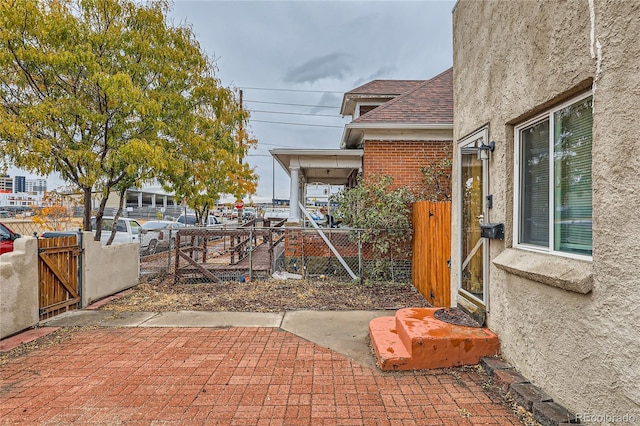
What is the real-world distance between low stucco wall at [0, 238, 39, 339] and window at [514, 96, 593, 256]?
6550 millimetres

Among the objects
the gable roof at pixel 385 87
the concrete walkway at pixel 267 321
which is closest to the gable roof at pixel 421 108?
the gable roof at pixel 385 87

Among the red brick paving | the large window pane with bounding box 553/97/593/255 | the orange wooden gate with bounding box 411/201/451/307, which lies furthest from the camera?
the orange wooden gate with bounding box 411/201/451/307

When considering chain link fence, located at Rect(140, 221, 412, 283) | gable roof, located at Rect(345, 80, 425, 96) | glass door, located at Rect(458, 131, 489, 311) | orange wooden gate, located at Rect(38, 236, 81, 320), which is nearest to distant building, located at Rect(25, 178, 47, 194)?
chain link fence, located at Rect(140, 221, 412, 283)

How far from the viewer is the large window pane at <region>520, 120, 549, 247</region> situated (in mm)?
3309

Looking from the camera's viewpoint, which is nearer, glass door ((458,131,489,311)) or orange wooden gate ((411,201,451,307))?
glass door ((458,131,489,311))

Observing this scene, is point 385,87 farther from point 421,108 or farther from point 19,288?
point 19,288

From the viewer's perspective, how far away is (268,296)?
7152mm

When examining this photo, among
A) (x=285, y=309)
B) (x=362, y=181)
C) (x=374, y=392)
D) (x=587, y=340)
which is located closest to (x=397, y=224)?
(x=362, y=181)

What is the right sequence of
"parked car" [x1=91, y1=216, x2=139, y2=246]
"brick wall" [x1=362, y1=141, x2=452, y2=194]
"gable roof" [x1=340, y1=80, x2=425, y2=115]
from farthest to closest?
1. "gable roof" [x1=340, y1=80, x2=425, y2=115]
2. "parked car" [x1=91, y1=216, x2=139, y2=246]
3. "brick wall" [x1=362, y1=141, x2=452, y2=194]

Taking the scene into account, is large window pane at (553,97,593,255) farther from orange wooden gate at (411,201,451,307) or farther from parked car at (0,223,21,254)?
parked car at (0,223,21,254)

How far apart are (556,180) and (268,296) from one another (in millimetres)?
5491

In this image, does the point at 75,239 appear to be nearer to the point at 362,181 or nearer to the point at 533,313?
the point at 362,181

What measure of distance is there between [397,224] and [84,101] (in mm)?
7453

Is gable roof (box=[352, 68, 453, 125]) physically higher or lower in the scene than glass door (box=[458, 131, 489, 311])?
higher
